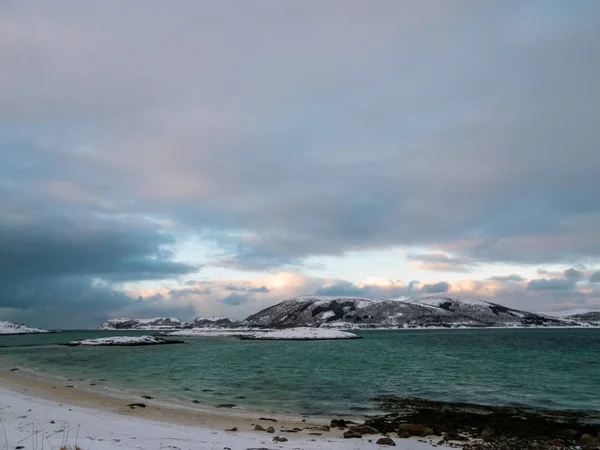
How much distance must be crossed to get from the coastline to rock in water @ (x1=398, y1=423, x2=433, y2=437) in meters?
1.43

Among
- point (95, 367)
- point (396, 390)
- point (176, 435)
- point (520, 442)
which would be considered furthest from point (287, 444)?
point (95, 367)

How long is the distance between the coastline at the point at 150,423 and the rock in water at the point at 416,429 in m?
1.43

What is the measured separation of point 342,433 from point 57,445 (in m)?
12.2

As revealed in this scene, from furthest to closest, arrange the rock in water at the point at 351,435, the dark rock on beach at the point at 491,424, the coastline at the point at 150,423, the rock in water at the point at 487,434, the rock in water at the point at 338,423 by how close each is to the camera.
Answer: the rock in water at the point at 338,423, the rock in water at the point at 487,434, the rock in water at the point at 351,435, the dark rock on beach at the point at 491,424, the coastline at the point at 150,423

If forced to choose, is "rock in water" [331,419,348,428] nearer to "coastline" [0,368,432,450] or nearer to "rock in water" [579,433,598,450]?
"coastline" [0,368,432,450]

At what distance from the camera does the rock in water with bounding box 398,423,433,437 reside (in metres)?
19.7

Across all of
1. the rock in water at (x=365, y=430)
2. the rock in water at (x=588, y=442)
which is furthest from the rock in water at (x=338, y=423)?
the rock in water at (x=588, y=442)

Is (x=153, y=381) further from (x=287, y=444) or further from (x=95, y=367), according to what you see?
(x=287, y=444)

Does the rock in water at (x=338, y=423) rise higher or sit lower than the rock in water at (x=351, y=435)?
lower

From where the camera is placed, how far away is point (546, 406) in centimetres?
2697

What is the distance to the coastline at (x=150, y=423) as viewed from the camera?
1516 centimetres

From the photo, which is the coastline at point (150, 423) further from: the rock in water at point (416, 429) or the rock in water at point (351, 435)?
the rock in water at point (416, 429)

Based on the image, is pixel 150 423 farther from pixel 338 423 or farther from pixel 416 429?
pixel 416 429

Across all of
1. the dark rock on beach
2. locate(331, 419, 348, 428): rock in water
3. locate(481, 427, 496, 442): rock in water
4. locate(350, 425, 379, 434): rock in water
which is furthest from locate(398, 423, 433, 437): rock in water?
locate(331, 419, 348, 428): rock in water
